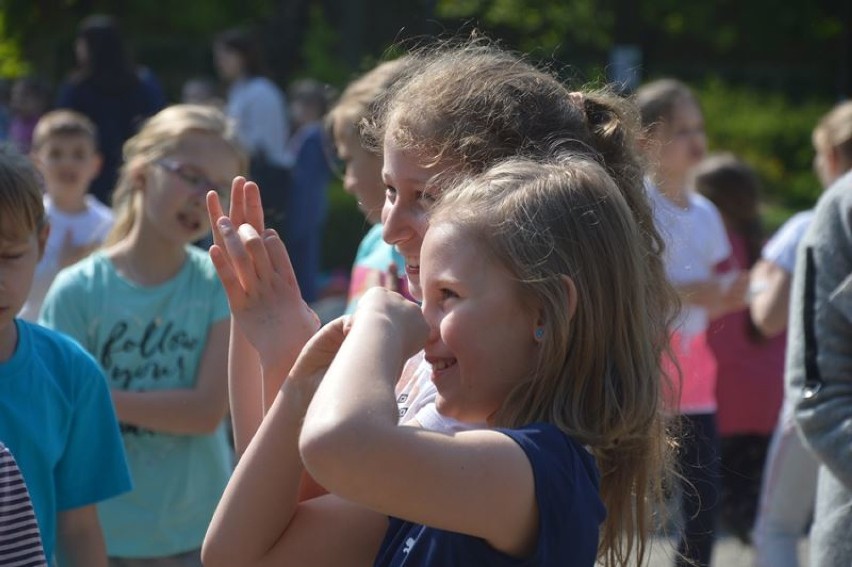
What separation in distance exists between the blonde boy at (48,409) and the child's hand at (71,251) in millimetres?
2913

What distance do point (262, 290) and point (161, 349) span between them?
1.71 metres

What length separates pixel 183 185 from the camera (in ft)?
12.7

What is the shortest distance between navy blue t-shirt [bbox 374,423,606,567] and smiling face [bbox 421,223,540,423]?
10cm

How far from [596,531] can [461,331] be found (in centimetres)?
34

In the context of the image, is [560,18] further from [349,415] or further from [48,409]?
[349,415]

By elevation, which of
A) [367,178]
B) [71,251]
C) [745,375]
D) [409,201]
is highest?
[409,201]

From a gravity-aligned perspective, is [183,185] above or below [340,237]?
above

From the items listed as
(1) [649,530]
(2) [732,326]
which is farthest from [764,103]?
(1) [649,530]

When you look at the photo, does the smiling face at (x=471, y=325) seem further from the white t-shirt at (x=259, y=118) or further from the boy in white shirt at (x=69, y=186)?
the white t-shirt at (x=259, y=118)

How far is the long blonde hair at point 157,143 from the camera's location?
398 centimetres

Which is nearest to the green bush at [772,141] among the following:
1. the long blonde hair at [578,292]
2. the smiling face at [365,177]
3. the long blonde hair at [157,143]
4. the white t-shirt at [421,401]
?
the long blonde hair at [157,143]

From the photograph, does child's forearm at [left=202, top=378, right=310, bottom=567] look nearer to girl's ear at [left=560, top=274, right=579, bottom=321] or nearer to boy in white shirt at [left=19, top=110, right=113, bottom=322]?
girl's ear at [left=560, top=274, right=579, bottom=321]

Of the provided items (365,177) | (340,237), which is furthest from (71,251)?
(340,237)

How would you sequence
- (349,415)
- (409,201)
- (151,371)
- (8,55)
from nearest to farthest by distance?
(349,415), (409,201), (151,371), (8,55)
